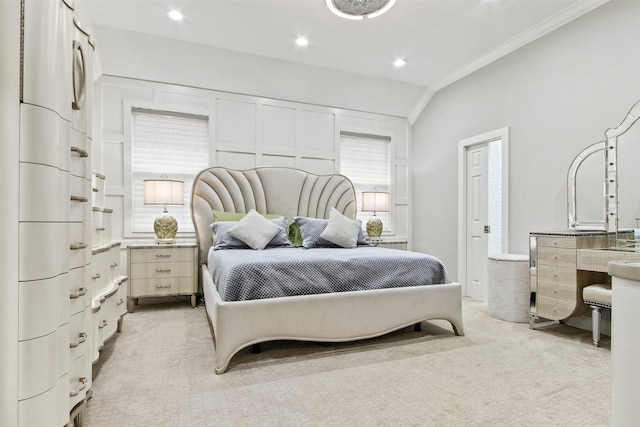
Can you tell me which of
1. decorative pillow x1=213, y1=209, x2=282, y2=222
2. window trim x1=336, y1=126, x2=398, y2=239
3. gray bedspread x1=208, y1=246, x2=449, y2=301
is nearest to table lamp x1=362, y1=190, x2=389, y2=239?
window trim x1=336, y1=126, x2=398, y2=239

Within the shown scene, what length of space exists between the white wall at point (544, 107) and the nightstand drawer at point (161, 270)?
337 cm

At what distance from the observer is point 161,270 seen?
12.0 ft

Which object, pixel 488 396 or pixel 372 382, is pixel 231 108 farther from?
pixel 488 396

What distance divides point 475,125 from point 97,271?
4.20 meters

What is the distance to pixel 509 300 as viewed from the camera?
128 inches

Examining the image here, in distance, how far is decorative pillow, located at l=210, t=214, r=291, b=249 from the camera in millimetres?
3459

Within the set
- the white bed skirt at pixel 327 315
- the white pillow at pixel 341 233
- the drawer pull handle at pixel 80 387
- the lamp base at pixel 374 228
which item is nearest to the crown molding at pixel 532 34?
the lamp base at pixel 374 228

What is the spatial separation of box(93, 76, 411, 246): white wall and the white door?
3.79 ft

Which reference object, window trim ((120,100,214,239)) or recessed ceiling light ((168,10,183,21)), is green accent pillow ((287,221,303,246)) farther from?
recessed ceiling light ((168,10,183,21))

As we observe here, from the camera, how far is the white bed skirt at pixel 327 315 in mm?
2148

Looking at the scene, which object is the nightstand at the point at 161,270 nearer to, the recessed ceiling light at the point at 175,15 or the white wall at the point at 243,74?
the white wall at the point at 243,74

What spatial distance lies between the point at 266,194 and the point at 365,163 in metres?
1.69

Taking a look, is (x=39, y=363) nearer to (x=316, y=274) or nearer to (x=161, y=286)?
(x=316, y=274)

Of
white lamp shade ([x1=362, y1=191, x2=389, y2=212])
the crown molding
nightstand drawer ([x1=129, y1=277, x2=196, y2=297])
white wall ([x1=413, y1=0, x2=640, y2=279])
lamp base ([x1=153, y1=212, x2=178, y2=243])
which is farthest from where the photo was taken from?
white lamp shade ([x1=362, y1=191, x2=389, y2=212])
